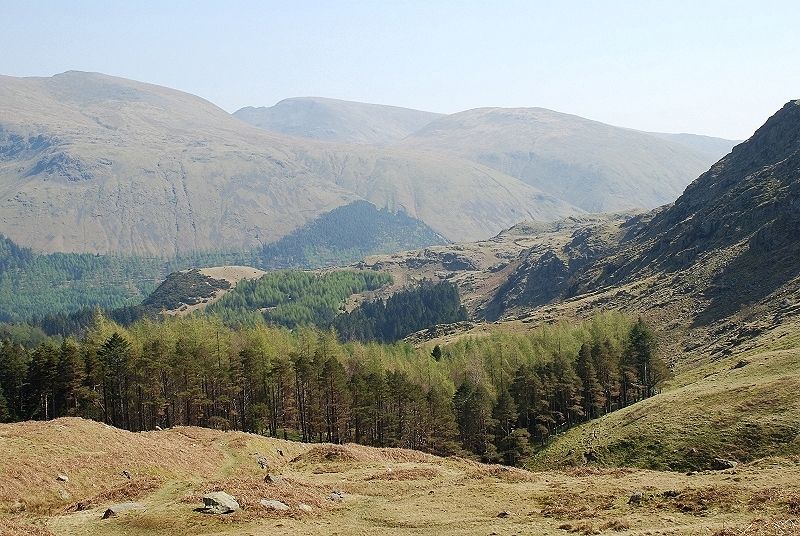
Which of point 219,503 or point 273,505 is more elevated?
point 219,503

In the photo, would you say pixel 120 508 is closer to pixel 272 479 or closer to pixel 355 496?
pixel 272 479

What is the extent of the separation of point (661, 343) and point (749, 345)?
39.7 metres

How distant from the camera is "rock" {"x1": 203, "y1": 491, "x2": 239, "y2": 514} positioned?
3781 cm

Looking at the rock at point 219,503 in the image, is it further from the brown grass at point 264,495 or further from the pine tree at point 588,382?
the pine tree at point 588,382

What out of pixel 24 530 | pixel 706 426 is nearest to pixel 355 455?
pixel 24 530

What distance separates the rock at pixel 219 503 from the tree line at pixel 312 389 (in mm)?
63492

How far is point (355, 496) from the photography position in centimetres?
4697

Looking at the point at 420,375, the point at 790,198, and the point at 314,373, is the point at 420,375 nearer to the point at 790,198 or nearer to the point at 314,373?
the point at 314,373

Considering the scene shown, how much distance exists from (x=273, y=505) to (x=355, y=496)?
29.8 feet

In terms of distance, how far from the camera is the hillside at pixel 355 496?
35000mm

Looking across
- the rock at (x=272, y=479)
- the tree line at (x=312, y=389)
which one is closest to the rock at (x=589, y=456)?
the tree line at (x=312, y=389)

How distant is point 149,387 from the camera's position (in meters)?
100

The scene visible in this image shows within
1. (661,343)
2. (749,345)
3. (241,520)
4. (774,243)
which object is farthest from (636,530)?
(774,243)

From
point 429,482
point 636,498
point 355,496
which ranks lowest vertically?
point 429,482
